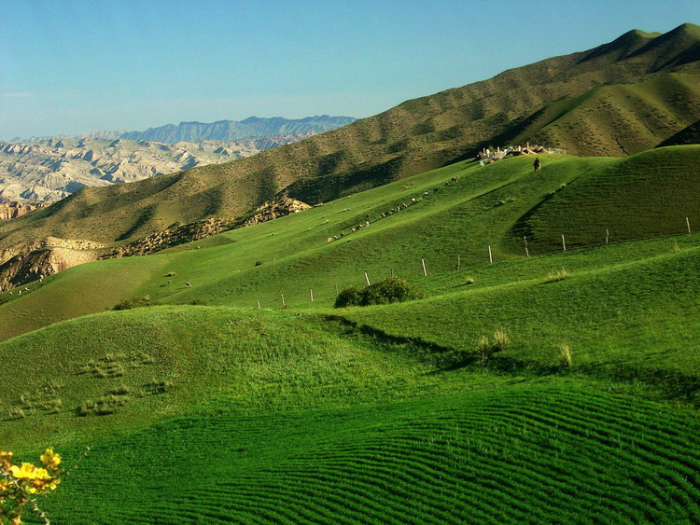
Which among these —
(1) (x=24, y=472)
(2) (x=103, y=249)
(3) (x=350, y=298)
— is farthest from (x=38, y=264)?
(1) (x=24, y=472)

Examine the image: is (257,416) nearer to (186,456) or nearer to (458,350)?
(186,456)

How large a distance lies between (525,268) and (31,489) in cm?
3437

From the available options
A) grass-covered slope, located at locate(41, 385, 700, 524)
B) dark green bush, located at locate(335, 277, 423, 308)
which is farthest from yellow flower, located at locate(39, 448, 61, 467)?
dark green bush, located at locate(335, 277, 423, 308)

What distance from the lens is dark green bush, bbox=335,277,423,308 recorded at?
110ft

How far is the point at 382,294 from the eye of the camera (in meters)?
34.2

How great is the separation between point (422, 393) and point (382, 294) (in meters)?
14.9

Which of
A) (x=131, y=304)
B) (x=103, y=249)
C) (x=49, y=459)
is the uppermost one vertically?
(x=103, y=249)

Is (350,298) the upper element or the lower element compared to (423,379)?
upper

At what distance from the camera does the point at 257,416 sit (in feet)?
67.4

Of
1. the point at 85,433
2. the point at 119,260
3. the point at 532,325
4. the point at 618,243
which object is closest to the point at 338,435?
the point at 532,325

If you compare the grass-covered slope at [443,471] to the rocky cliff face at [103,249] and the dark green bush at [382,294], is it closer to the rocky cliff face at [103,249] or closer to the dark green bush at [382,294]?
the dark green bush at [382,294]

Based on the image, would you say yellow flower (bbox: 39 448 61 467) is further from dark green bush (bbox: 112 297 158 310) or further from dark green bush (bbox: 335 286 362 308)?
dark green bush (bbox: 112 297 158 310)

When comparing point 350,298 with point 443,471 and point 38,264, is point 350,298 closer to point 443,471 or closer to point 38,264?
point 443,471

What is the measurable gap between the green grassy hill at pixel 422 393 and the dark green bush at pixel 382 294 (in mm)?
2749
